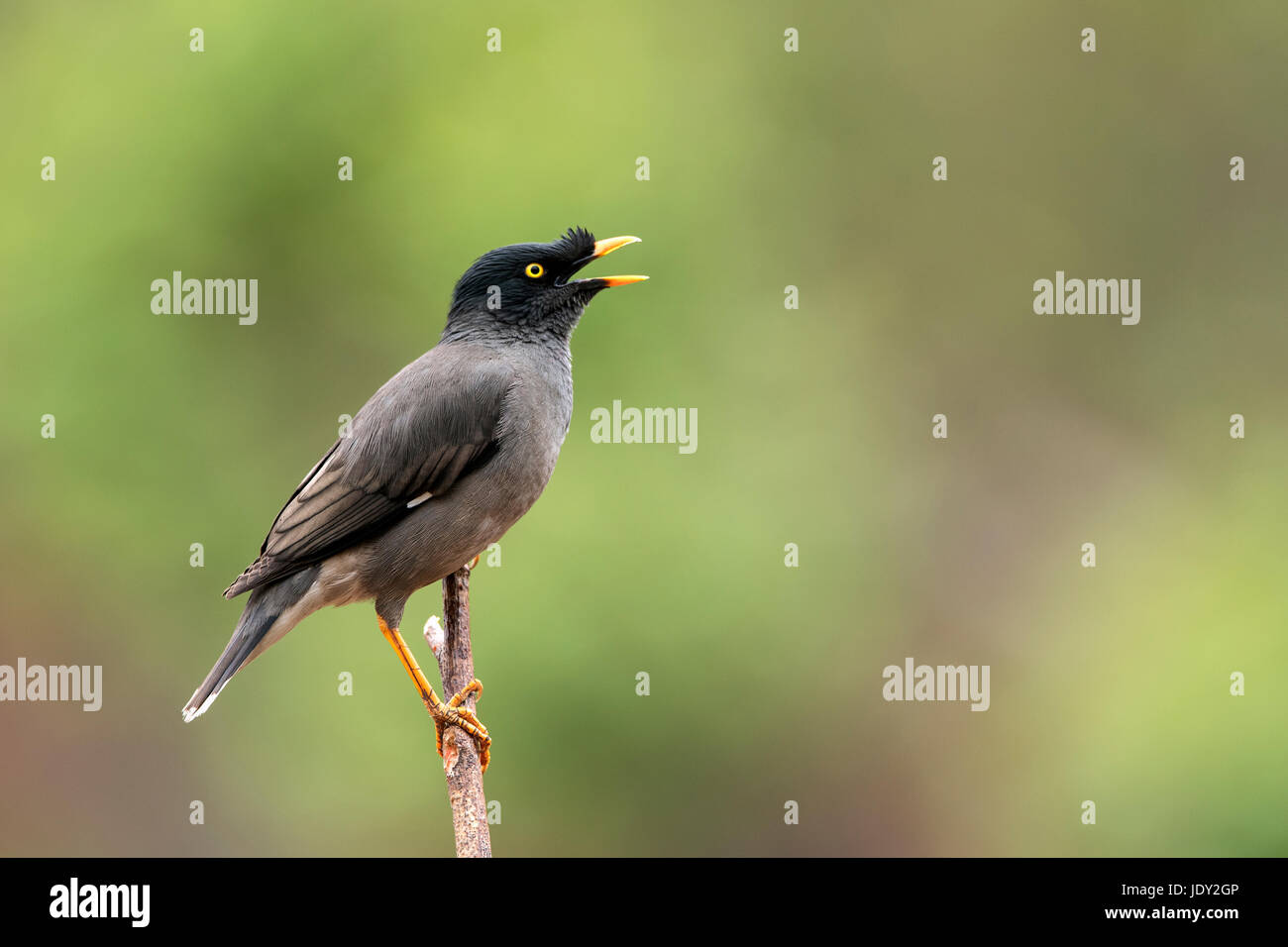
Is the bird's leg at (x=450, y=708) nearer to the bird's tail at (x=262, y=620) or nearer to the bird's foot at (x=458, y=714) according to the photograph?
the bird's foot at (x=458, y=714)

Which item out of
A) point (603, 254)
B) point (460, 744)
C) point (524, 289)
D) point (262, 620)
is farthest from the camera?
point (603, 254)

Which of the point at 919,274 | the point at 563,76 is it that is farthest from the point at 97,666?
the point at 919,274

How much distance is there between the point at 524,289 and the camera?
541 cm

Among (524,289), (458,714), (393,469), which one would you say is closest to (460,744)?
(458,714)

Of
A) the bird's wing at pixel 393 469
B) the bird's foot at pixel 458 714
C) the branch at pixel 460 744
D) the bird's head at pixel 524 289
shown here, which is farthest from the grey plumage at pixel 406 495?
the bird's foot at pixel 458 714

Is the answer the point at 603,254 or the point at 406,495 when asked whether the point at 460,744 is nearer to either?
the point at 406,495

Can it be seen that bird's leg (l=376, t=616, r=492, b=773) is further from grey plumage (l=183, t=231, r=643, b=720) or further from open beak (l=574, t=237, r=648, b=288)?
open beak (l=574, t=237, r=648, b=288)

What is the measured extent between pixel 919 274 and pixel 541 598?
17.9 feet

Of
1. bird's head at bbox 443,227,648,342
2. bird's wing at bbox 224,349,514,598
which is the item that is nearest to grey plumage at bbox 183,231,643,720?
bird's wing at bbox 224,349,514,598

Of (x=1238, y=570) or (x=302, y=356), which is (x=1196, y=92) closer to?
(x=1238, y=570)

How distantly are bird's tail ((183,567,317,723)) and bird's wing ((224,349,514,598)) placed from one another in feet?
0.18

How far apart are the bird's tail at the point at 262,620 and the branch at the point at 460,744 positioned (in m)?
0.51

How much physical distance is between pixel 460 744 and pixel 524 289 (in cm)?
184

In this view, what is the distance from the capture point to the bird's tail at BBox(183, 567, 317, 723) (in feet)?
16.0
